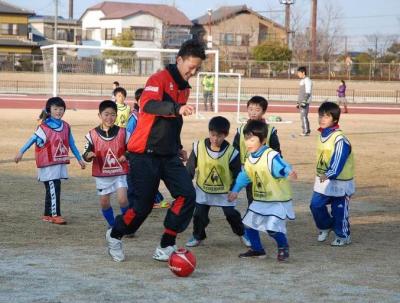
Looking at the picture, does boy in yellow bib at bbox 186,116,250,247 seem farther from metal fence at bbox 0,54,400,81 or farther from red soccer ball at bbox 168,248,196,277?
metal fence at bbox 0,54,400,81

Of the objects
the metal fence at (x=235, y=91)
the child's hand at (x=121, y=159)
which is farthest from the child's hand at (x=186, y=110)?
the metal fence at (x=235, y=91)

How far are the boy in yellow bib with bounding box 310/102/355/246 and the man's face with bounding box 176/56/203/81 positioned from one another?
6.86 ft

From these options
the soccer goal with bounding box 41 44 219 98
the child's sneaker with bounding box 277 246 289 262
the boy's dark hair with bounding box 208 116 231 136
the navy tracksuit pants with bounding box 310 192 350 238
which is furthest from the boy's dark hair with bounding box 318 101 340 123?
the soccer goal with bounding box 41 44 219 98

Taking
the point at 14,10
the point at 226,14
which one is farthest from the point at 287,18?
the point at 14,10

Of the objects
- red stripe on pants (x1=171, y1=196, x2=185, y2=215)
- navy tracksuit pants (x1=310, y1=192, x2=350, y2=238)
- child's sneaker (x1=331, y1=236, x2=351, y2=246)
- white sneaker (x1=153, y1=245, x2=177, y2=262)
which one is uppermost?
red stripe on pants (x1=171, y1=196, x2=185, y2=215)

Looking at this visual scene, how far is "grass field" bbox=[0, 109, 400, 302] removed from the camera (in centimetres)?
592

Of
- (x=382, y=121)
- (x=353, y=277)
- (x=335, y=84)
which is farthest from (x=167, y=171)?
(x=335, y=84)

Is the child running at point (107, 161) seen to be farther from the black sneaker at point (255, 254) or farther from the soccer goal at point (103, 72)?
the soccer goal at point (103, 72)

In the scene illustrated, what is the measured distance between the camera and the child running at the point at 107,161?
8.15 metres

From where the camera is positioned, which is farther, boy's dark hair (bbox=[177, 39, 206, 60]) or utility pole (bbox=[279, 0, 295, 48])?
utility pole (bbox=[279, 0, 295, 48])

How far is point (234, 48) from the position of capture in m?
73.4

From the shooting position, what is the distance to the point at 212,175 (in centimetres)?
774

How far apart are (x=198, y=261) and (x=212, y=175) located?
1008 mm

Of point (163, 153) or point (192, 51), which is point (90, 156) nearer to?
point (163, 153)
